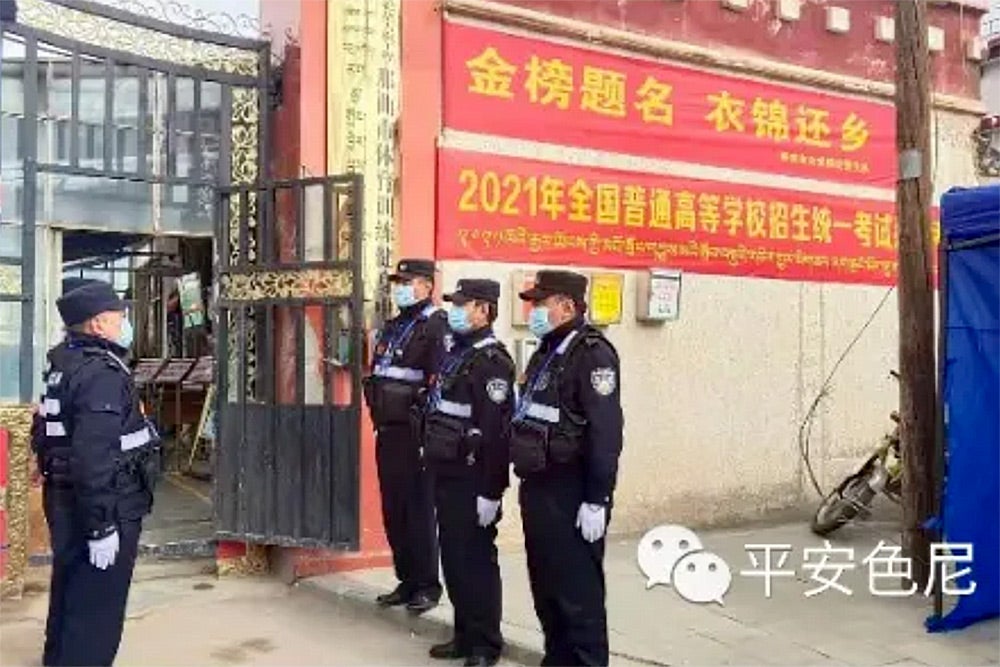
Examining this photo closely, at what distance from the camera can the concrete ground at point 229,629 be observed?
5488 millimetres

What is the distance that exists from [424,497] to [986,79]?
8290 millimetres

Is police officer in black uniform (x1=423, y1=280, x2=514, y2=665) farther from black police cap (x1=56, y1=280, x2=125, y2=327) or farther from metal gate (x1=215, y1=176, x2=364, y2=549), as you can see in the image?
black police cap (x1=56, y1=280, x2=125, y2=327)

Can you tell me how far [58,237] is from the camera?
23.1 ft

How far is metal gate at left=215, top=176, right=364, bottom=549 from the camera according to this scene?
6.61 metres

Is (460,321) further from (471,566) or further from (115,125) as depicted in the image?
(115,125)

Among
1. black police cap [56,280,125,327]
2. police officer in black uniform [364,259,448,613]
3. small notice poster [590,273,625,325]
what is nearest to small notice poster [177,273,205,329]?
small notice poster [590,273,625,325]

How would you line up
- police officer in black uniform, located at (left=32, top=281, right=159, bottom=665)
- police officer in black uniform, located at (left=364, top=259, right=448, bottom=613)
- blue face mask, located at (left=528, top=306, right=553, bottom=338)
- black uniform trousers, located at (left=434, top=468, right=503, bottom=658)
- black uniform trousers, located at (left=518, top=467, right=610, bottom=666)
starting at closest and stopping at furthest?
police officer in black uniform, located at (left=32, top=281, right=159, bottom=665) < black uniform trousers, located at (left=518, top=467, right=610, bottom=666) < blue face mask, located at (left=528, top=306, right=553, bottom=338) < black uniform trousers, located at (left=434, top=468, right=503, bottom=658) < police officer in black uniform, located at (left=364, top=259, right=448, bottom=613)

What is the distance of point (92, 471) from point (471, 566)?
1.78 m

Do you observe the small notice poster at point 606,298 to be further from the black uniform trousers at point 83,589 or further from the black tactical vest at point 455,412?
the black uniform trousers at point 83,589

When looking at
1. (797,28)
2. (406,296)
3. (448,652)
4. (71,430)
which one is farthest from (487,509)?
(797,28)

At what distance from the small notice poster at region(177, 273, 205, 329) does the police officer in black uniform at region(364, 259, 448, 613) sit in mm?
5528

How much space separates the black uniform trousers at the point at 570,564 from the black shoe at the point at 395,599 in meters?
1.44

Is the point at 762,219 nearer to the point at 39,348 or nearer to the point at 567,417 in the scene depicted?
the point at 567,417

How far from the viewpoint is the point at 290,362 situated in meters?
6.96
